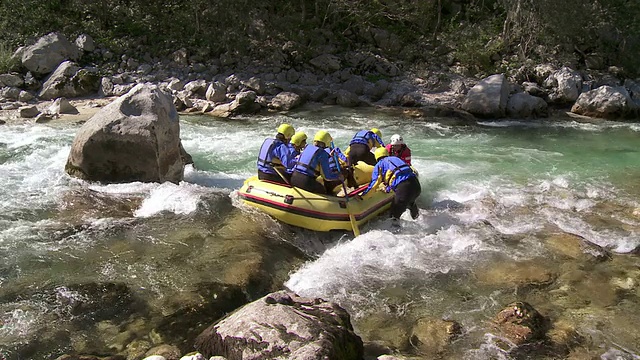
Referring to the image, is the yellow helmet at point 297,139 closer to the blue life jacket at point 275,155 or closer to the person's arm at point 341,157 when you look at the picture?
the blue life jacket at point 275,155

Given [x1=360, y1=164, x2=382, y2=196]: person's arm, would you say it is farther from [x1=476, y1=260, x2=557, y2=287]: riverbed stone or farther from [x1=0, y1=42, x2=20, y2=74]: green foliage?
[x1=0, y1=42, x2=20, y2=74]: green foliage

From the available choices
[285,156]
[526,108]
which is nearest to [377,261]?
[285,156]

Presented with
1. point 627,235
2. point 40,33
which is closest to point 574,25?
point 627,235

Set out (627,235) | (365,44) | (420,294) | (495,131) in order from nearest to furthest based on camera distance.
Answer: (420,294)
(627,235)
(495,131)
(365,44)

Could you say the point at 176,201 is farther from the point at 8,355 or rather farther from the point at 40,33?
the point at 40,33

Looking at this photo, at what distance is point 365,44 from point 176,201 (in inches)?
513

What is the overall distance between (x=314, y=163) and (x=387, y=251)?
4.88 feet

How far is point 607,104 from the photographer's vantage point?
14992 millimetres

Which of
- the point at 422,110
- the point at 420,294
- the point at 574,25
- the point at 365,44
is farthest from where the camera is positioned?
the point at 365,44

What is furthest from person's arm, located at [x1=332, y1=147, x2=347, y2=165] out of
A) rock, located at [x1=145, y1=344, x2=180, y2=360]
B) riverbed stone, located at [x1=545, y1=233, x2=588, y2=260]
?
rock, located at [x1=145, y1=344, x2=180, y2=360]

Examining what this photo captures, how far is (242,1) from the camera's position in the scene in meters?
17.6

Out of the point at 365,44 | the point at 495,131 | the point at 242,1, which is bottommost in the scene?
the point at 495,131

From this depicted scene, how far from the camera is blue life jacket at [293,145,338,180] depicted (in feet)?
23.8

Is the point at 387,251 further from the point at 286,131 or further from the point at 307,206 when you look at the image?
the point at 286,131
